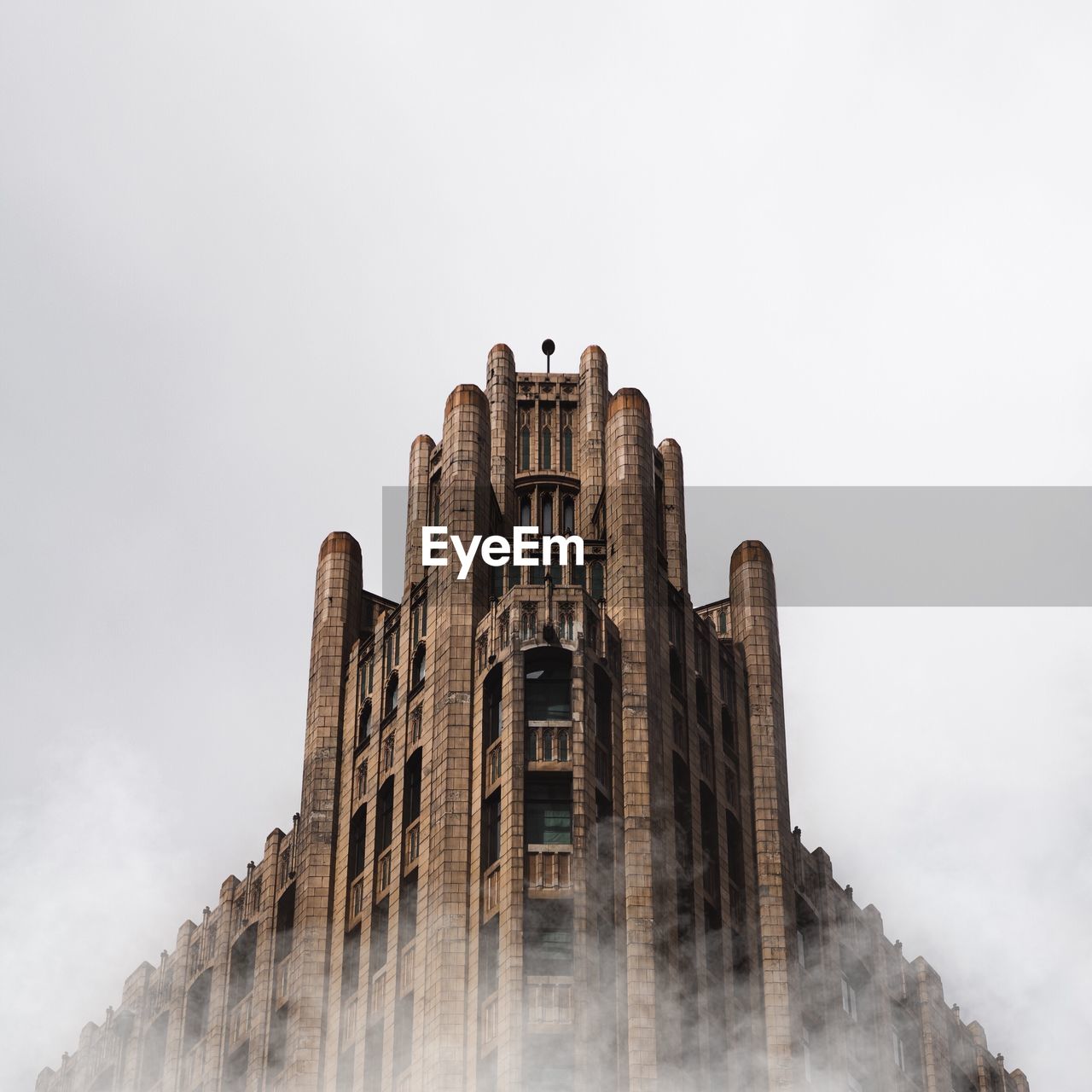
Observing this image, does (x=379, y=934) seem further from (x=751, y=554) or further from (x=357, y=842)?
(x=751, y=554)

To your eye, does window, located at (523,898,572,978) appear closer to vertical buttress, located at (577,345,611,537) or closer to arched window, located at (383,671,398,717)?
arched window, located at (383,671,398,717)

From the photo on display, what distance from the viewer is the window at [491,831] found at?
11588 cm

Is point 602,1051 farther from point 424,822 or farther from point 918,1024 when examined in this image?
point 918,1024

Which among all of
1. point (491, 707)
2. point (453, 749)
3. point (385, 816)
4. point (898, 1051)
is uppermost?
point (491, 707)

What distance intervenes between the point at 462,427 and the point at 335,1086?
32.1 meters

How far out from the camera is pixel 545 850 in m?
114

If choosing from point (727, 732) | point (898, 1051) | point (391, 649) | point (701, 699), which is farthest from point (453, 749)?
point (898, 1051)

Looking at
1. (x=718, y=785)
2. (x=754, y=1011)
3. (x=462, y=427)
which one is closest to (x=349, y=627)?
(x=462, y=427)

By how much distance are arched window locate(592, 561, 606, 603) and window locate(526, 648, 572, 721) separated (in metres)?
5.97

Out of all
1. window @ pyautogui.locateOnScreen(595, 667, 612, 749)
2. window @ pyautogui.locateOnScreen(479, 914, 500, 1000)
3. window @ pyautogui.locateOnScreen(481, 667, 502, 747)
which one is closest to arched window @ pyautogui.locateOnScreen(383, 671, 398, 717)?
window @ pyautogui.locateOnScreen(481, 667, 502, 747)

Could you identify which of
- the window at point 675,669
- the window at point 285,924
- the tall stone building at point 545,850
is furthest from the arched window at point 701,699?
the window at point 285,924

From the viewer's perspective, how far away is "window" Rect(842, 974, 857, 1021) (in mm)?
130000

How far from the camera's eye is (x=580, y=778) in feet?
380

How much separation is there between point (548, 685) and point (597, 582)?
805 centimetres
